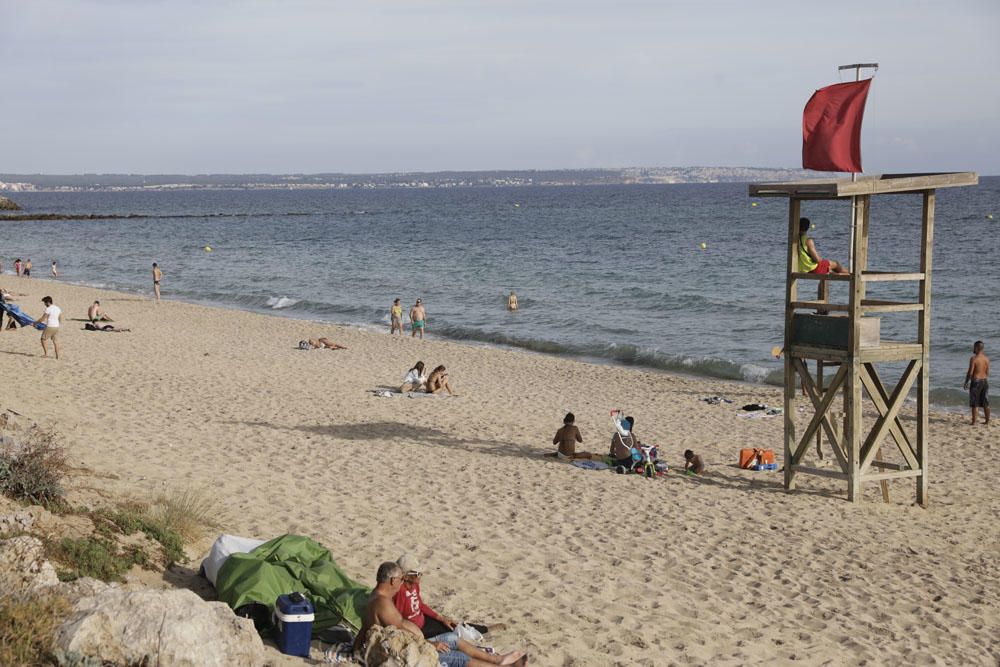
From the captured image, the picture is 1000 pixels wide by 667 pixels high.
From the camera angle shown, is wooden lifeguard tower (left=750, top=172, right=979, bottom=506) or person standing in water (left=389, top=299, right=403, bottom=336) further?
person standing in water (left=389, top=299, right=403, bottom=336)

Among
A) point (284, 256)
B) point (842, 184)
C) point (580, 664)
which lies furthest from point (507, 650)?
point (284, 256)

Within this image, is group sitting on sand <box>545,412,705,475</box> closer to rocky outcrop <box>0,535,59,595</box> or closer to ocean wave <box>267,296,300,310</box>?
rocky outcrop <box>0,535,59,595</box>

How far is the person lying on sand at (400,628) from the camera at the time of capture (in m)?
6.42

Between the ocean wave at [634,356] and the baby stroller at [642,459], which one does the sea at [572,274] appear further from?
the baby stroller at [642,459]

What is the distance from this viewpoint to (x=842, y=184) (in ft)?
32.4

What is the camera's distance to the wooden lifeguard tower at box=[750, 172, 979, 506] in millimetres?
10516

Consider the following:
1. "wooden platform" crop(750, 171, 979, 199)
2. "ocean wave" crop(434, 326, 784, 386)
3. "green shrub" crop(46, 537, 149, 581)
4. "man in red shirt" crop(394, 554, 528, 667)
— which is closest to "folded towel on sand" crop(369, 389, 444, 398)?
"wooden platform" crop(750, 171, 979, 199)

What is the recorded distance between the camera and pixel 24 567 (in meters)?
5.76

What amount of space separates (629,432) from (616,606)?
4640 mm

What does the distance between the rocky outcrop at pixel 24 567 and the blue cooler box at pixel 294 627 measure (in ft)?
4.50

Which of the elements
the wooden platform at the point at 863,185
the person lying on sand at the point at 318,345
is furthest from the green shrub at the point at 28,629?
the person lying on sand at the point at 318,345

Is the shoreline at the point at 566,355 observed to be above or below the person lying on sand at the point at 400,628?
below

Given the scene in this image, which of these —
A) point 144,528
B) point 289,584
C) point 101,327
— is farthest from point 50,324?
point 289,584

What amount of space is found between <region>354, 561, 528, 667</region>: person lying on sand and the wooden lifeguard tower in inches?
223
